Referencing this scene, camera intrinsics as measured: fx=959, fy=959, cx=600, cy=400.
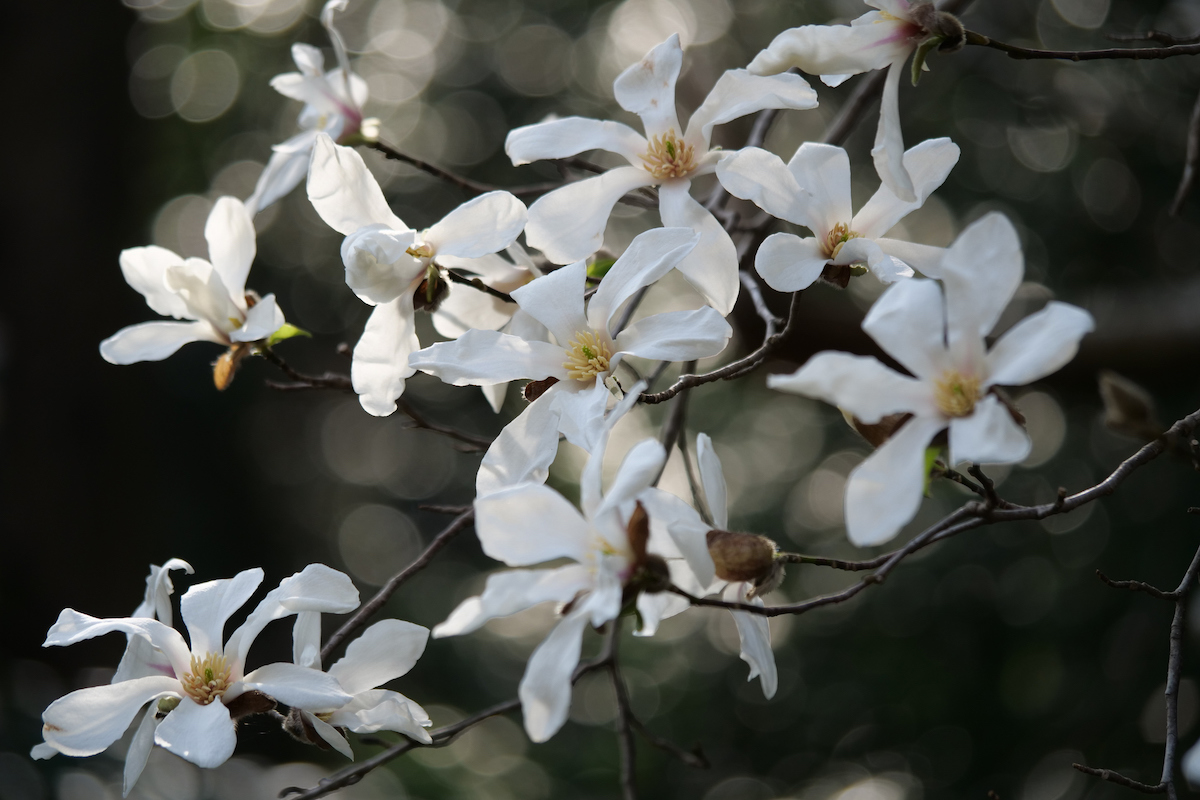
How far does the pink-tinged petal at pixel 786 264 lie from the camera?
24.5 inches

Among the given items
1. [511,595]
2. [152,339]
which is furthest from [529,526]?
[152,339]

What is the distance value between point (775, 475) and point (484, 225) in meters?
2.51

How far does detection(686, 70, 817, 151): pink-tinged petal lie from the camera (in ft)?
2.10

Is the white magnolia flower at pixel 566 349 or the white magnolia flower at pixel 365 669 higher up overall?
→ the white magnolia flower at pixel 566 349

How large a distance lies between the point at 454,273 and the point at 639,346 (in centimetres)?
19

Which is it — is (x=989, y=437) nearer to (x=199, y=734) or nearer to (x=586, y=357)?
(x=586, y=357)

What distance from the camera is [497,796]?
2.54 meters

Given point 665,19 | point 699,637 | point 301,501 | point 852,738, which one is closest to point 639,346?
point 852,738

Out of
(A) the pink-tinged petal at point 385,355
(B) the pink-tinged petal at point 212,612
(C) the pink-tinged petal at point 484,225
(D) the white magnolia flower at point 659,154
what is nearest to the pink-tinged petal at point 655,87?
(D) the white magnolia flower at point 659,154

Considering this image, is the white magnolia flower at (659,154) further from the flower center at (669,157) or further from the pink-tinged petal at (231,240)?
the pink-tinged petal at (231,240)

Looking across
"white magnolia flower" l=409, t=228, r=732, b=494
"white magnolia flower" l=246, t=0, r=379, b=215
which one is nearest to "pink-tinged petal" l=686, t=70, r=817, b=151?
"white magnolia flower" l=409, t=228, r=732, b=494

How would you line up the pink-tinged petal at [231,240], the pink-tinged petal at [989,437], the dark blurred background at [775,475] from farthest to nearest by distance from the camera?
the dark blurred background at [775,475], the pink-tinged petal at [231,240], the pink-tinged petal at [989,437]

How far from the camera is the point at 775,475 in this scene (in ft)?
10.1

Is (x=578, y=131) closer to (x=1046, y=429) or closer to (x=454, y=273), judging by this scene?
(x=454, y=273)
